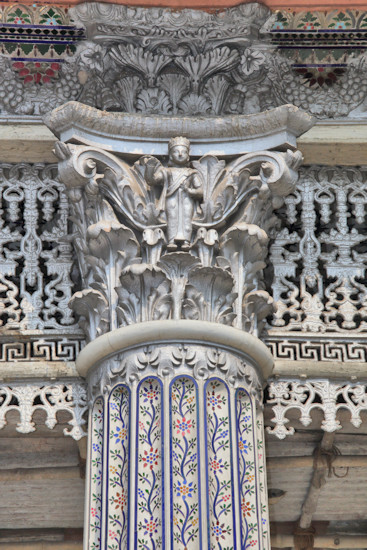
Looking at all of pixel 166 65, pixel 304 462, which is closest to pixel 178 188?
pixel 166 65

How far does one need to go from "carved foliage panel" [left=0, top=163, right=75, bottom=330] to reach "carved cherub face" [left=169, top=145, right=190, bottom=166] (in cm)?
68

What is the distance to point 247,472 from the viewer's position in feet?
19.9

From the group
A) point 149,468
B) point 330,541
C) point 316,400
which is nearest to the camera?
point 149,468

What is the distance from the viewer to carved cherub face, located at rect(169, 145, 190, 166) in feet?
21.5

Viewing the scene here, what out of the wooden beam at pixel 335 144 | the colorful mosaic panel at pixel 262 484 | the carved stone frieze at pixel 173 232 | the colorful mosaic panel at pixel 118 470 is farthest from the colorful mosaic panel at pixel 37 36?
the colorful mosaic panel at pixel 262 484

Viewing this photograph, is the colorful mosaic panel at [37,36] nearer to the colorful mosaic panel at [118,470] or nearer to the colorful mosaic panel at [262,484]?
the colorful mosaic panel at [118,470]

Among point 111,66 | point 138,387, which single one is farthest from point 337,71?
point 138,387

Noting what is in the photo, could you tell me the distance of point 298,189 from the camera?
7.08 metres

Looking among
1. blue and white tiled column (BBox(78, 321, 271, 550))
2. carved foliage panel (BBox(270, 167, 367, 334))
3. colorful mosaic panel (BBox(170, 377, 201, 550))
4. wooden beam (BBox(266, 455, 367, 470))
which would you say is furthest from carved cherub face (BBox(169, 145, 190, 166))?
wooden beam (BBox(266, 455, 367, 470))

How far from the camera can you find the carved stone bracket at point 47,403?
20.8 feet

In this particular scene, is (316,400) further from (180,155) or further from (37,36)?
(37,36)

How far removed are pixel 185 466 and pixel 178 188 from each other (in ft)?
4.38

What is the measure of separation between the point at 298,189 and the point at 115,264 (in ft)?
3.84

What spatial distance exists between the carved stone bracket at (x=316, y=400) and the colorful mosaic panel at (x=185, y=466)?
505 mm
